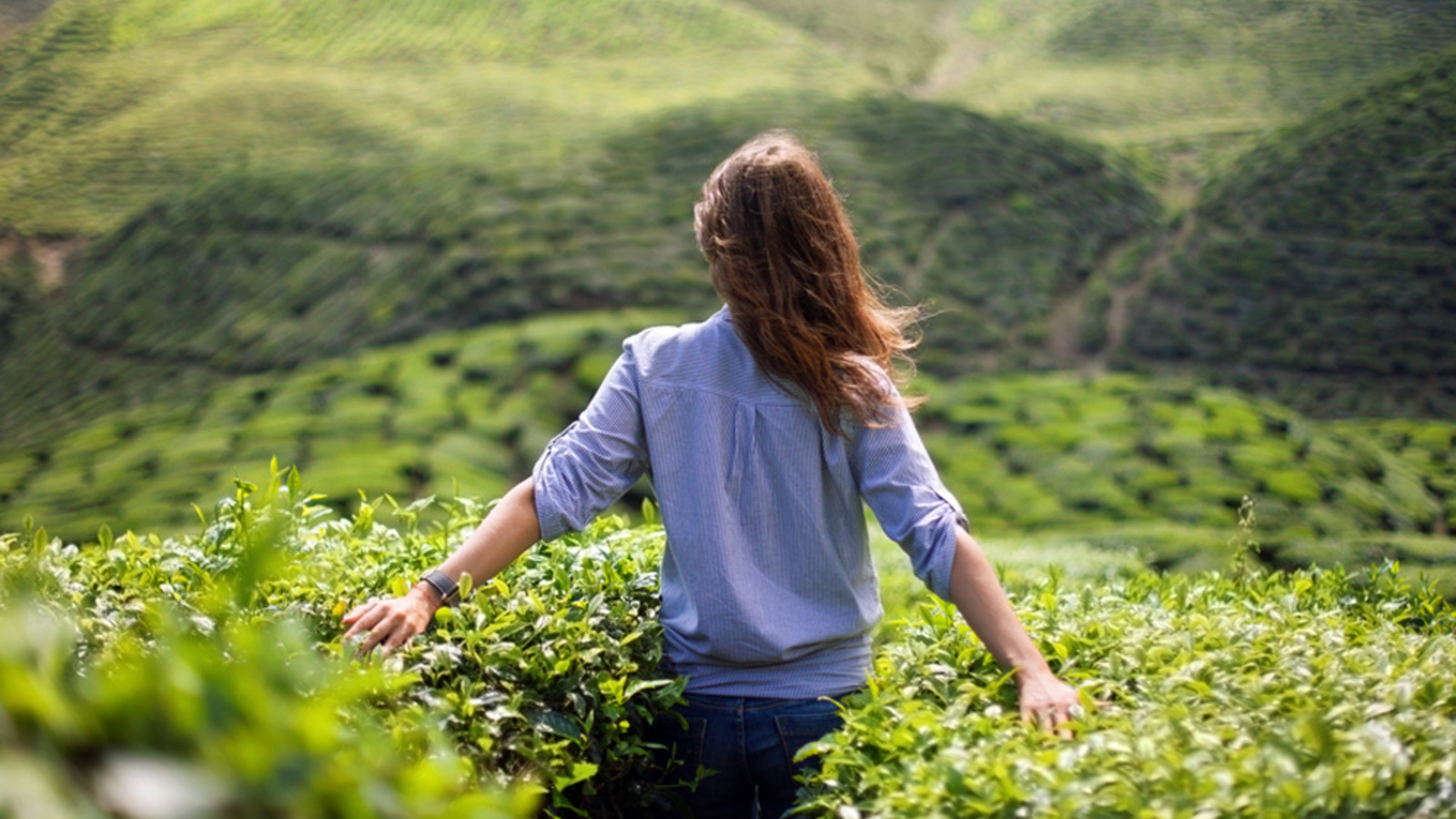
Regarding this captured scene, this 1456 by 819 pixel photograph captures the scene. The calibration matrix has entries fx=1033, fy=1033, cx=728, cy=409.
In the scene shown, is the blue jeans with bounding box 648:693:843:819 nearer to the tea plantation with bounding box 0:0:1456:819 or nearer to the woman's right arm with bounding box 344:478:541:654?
the tea plantation with bounding box 0:0:1456:819

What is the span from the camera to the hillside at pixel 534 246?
7297 millimetres

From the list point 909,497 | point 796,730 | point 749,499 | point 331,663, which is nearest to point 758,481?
point 749,499

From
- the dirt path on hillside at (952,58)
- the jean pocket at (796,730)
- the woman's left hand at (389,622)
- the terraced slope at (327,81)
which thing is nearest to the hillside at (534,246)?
the terraced slope at (327,81)

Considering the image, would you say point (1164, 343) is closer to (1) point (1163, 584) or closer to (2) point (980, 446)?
(2) point (980, 446)

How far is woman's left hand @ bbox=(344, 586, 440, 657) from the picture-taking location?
56.3 inches

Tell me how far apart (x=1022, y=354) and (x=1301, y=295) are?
1975mm

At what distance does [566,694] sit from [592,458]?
35 cm

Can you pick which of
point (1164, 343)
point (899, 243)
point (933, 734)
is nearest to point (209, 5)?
point (899, 243)

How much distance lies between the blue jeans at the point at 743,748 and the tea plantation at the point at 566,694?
6 centimetres

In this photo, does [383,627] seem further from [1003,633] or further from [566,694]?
[1003,633]

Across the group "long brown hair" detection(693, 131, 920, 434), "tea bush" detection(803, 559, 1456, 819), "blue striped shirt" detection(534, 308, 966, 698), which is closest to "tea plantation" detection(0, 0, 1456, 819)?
"tea bush" detection(803, 559, 1456, 819)

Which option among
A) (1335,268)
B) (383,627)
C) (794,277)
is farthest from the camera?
(1335,268)

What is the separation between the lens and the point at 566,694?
1502 mm

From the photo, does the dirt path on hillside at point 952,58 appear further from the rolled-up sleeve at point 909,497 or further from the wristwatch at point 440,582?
the wristwatch at point 440,582
